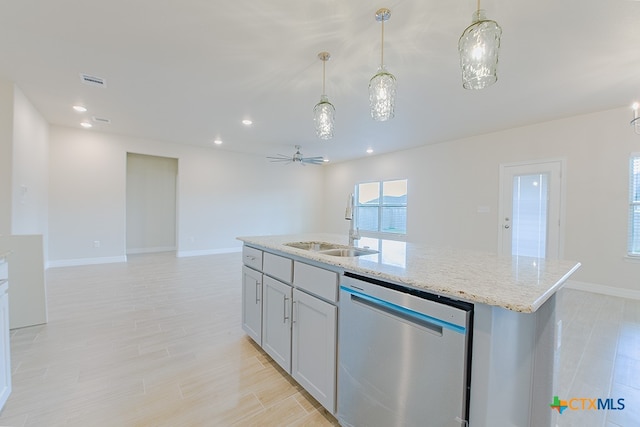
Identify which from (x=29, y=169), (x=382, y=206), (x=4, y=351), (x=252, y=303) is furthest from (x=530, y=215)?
(x=29, y=169)

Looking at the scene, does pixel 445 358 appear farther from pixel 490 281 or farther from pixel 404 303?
pixel 490 281

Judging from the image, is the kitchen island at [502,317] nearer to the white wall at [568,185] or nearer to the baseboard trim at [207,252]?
the white wall at [568,185]

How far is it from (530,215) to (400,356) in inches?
189

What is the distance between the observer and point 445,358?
982mm

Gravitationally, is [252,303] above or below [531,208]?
below

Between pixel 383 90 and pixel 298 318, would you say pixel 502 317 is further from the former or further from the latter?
pixel 383 90

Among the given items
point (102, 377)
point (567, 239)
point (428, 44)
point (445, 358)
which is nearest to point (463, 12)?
point (428, 44)

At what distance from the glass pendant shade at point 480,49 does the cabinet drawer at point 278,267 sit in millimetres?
1608

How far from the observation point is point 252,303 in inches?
90.9

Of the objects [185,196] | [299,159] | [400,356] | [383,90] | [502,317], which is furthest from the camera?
[185,196]

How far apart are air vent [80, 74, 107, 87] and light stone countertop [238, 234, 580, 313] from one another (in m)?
3.20

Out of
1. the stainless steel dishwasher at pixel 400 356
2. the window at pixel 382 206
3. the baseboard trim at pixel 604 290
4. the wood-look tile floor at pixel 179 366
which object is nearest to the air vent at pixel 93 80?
the wood-look tile floor at pixel 179 366

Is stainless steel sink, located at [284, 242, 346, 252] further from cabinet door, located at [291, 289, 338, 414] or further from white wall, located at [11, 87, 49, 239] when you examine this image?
white wall, located at [11, 87, 49, 239]

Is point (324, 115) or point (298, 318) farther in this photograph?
point (324, 115)
